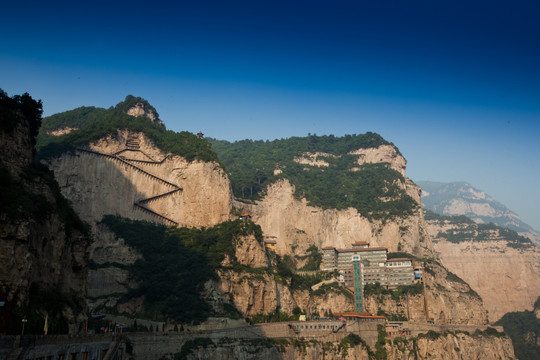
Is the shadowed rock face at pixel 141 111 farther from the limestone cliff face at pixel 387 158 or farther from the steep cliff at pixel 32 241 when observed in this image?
→ the steep cliff at pixel 32 241

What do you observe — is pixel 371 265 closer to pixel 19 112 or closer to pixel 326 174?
pixel 326 174

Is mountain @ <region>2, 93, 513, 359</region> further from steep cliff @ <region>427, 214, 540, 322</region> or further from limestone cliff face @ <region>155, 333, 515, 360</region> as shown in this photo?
steep cliff @ <region>427, 214, 540, 322</region>

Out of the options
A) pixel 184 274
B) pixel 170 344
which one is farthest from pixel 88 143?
pixel 170 344

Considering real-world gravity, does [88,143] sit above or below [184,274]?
above

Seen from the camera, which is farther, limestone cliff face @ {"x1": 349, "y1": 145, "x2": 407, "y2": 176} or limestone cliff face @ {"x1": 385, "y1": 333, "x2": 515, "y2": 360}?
limestone cliff face @ {"x1": 349, "y1": 145, "x2": 407, "y2": 176}

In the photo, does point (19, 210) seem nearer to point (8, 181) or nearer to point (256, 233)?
point (8, 181)

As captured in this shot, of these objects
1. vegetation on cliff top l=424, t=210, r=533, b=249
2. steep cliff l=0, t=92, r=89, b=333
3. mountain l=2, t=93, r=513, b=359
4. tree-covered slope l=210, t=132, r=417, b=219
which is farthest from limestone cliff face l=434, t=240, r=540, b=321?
steep cliff l=0, t=92, r=89, b=333

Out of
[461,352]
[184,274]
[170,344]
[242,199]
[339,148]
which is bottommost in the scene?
[461,352]
